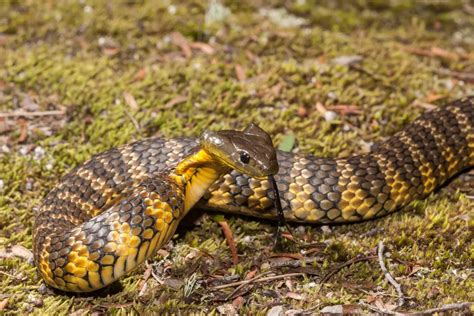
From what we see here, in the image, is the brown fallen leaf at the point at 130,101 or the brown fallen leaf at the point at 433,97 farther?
the brown fallen leaf at the point at 433,97

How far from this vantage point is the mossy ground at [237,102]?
5652 millimetres

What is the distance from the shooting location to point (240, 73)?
28.7 feet

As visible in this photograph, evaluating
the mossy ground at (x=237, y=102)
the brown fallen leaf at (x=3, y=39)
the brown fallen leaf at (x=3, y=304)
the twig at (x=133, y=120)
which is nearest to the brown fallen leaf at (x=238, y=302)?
the mossy ground at (x=237, y=102)

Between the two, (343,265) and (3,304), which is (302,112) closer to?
(343,265)

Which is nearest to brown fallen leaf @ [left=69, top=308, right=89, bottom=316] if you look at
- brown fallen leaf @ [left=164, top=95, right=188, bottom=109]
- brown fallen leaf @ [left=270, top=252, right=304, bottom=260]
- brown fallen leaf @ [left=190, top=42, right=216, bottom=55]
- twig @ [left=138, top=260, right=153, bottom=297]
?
twig @ [left=138, top=260, right=153, bottom=297]

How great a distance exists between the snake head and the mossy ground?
1.08m

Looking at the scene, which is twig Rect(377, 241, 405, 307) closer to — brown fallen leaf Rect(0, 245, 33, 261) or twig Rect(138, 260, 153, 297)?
twig Rect(138, 260, 153, 297)

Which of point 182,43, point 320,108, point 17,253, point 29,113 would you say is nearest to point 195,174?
point 17,253

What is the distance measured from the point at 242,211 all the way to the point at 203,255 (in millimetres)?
775

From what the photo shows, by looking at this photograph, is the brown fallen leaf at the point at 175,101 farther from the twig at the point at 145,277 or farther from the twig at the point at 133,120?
the twig at the point at 145,277

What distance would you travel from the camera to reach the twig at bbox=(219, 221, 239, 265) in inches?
240

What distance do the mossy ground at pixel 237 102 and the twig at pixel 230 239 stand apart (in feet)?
0.21

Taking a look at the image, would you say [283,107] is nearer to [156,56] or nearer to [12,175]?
[156,56]

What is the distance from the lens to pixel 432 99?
8375mm
